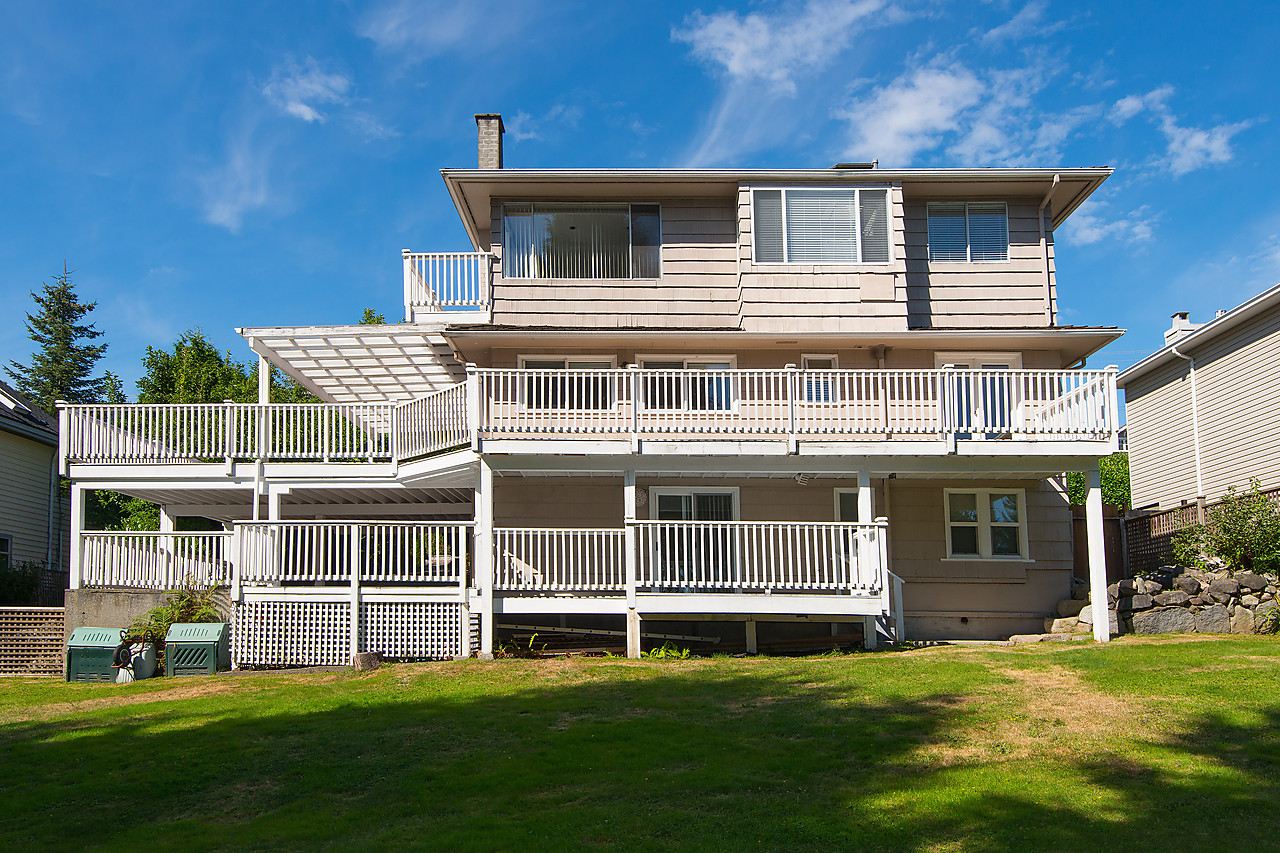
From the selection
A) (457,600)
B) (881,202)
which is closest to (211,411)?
(457,600)

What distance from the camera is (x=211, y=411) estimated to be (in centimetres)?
1997

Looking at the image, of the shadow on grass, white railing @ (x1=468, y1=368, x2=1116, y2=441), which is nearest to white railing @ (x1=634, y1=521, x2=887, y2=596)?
white railing @ (x1=468, y1=368, x2=1116, y2=441)

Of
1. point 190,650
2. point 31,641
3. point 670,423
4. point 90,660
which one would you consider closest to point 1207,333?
point 670,423

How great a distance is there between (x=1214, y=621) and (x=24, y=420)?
25695mm

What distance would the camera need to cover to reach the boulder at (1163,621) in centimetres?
1598

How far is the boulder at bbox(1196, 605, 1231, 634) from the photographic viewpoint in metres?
15.8

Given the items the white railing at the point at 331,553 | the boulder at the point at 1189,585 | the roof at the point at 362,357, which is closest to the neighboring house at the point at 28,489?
the roof at the point at 362,357

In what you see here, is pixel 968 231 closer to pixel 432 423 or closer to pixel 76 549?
pixel 432 423

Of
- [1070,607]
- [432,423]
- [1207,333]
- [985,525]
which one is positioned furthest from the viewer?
[1207,333]

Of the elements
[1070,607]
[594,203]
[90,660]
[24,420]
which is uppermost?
[594,203]

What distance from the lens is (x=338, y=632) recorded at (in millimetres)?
15977

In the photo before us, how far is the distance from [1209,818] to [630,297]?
13886 mm

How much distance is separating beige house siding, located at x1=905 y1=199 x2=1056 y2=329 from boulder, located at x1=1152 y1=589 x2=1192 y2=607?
561 centimetres

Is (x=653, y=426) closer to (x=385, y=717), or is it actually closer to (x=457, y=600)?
(x=457, y=600)
